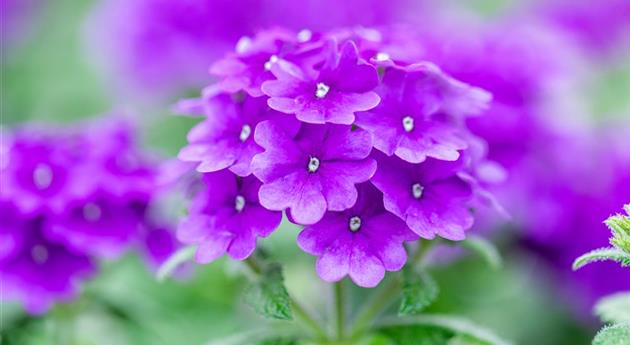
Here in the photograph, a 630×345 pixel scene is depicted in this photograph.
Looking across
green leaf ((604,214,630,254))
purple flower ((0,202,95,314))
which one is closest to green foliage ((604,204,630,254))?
green leaf ((604,214,630,254))

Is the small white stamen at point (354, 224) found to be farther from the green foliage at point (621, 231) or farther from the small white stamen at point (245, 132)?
the green foliage at point (621, 231)

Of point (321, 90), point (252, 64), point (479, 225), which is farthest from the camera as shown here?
point (479, 225)

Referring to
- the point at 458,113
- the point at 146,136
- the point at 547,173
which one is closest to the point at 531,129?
the point at 547,173

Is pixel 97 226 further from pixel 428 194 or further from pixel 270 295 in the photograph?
pixel 428 194

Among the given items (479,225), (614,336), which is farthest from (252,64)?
(479,225)

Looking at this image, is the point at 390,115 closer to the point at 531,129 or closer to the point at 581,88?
the point at 531,129

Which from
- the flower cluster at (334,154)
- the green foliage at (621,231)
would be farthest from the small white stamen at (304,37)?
the green foliage at (621,231)
